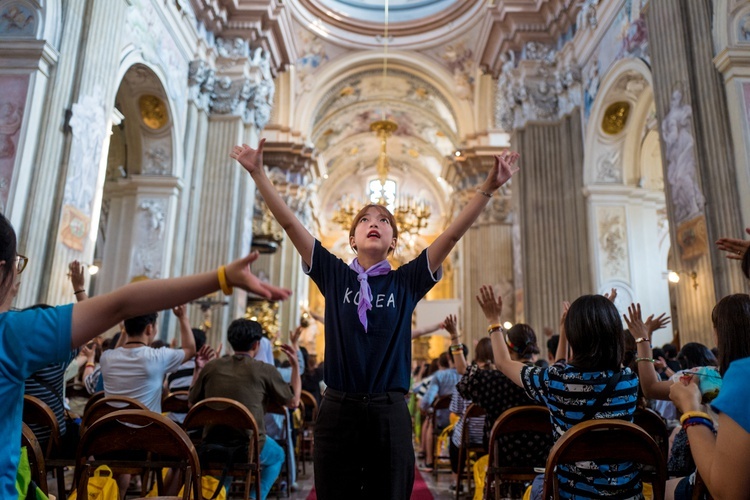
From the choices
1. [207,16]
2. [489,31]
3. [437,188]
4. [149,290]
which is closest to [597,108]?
[489,31]

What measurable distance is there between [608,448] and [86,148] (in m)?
6.82

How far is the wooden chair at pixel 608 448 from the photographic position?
196cm

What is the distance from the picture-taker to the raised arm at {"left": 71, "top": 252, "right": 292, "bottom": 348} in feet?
4.25

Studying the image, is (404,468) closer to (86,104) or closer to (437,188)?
(86,104)

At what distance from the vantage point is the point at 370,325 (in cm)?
192

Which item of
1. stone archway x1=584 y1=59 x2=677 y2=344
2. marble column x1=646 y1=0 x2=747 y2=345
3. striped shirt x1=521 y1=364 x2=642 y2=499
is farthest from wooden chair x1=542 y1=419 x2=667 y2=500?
stone archway x1=584 y1=59 x2=677 y2=344

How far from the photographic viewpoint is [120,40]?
778 cm

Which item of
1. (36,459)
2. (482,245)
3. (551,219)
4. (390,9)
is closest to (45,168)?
(36,459)

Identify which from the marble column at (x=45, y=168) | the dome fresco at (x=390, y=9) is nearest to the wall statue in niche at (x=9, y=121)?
the marble column at (x=45, y=168)

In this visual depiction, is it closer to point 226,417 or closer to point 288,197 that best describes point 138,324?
point 226,417

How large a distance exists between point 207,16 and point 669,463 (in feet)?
36.7

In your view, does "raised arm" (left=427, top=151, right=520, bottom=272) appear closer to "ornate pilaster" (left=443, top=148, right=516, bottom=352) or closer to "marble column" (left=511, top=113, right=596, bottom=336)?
"marble column" (left=511, top=113, right=596, bottom=336)

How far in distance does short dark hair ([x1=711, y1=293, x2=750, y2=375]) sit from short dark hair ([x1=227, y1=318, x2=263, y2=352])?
2653 mm

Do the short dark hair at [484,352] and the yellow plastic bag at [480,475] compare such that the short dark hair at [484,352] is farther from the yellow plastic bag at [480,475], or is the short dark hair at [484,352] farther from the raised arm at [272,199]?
the raised arm at [272,199]
